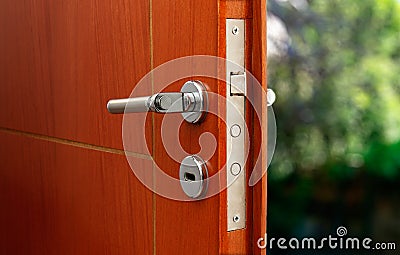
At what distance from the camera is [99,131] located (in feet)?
2.96

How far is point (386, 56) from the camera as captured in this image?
2771 mm

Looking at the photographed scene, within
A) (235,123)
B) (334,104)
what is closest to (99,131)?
(235,123)

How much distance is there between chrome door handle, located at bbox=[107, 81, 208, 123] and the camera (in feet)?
2.15

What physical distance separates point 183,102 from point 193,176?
9 centimetres

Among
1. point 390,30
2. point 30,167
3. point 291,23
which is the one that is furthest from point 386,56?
point 30,167

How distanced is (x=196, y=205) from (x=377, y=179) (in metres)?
2.31

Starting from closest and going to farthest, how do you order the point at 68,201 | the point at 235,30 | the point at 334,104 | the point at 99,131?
the point at 235,30 < the point at 99,131 < the point at 68,201 < the point at 334,104

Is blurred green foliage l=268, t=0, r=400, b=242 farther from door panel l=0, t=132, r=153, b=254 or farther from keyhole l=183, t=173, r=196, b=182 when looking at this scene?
keyhole l=183, t=173, r=196, b=182

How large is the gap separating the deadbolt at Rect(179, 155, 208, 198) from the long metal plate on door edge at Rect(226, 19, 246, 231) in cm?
3

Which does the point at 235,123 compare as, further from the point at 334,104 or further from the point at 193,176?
the point at 334,104

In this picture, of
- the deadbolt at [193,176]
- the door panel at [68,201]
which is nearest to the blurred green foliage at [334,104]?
the door panel at [68,201]

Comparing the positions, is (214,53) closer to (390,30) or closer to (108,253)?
(108,253)

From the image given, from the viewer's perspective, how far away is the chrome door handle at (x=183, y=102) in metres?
0.65

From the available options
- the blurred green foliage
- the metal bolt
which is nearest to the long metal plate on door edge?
the metal bolt
